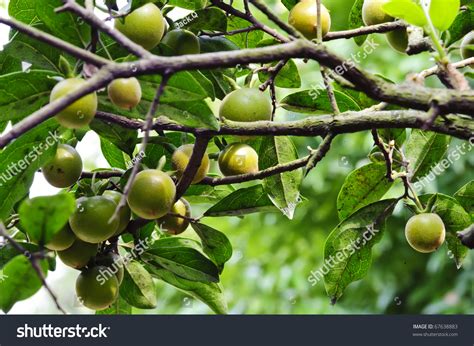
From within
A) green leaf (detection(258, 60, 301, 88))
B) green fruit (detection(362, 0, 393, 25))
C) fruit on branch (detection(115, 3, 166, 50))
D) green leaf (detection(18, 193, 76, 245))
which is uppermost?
green leaf (detection(258, 60, 301, 88))

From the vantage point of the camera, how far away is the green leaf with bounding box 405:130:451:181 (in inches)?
45.9

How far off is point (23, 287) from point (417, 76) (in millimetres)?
463

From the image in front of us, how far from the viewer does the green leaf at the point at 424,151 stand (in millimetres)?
1167

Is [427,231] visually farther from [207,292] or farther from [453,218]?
[207,292]

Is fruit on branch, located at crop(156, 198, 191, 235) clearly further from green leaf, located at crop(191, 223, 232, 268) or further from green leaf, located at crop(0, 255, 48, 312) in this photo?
green leaf, located at crop(0, 255, 48, 312)

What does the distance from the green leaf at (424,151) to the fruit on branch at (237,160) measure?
0.96 ft

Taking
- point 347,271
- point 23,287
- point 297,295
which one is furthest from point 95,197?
point 297,295

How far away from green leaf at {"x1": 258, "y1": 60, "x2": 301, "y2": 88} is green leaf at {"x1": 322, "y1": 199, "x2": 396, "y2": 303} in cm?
25

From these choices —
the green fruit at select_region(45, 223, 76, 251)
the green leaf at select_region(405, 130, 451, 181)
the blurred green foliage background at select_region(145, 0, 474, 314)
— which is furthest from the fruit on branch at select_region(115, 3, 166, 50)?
the blurred green foliage background at select_region(145, 0, 474, 314)

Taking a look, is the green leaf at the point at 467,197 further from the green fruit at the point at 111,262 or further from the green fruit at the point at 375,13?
the green fruit at the point at 111,262

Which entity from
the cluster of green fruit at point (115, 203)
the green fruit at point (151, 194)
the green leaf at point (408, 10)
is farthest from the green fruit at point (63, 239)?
the green leaf at point (408, 10)
